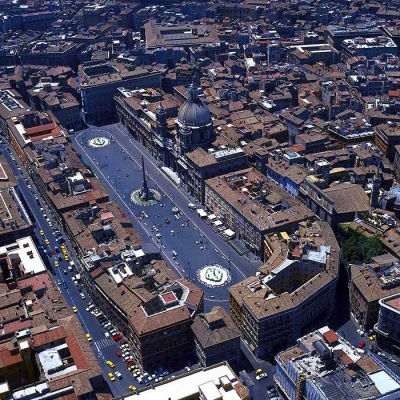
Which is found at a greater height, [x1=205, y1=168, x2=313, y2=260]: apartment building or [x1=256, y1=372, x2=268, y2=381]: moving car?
[x1=205, y1=168, x2=313, y2=260]: apartment building

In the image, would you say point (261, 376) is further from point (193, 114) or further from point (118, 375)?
point (193, 114)

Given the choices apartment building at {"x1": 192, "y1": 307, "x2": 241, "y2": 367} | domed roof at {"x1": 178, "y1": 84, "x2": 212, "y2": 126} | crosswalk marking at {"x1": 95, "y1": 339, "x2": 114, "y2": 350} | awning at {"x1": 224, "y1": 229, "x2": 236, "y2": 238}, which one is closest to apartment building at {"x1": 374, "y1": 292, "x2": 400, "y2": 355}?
apartment building at {"x1": 192, "y1": 307, "x2": 241, "y2": 367}

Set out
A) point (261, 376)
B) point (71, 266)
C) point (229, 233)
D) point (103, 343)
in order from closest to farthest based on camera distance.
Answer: point (261, 376)
point (103, 343)
point (71, 266)
point (229, 233)

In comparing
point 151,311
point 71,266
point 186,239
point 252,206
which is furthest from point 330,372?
point 71,266

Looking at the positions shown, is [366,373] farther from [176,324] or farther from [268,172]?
[268,172]

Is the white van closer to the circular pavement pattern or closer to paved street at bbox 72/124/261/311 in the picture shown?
paved street at bbox 72/124/261/311

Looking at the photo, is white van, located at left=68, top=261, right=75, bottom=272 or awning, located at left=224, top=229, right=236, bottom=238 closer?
white van, located at left=68, top=261, right=75, bottom=272

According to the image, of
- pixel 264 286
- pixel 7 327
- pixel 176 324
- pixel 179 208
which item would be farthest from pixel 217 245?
pixel 7 327

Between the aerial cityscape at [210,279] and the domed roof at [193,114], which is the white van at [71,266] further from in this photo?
the domed roof at [193,114]

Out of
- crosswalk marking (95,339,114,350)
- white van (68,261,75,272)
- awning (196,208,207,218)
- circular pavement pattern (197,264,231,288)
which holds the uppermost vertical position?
awning (196,208,207,218)
